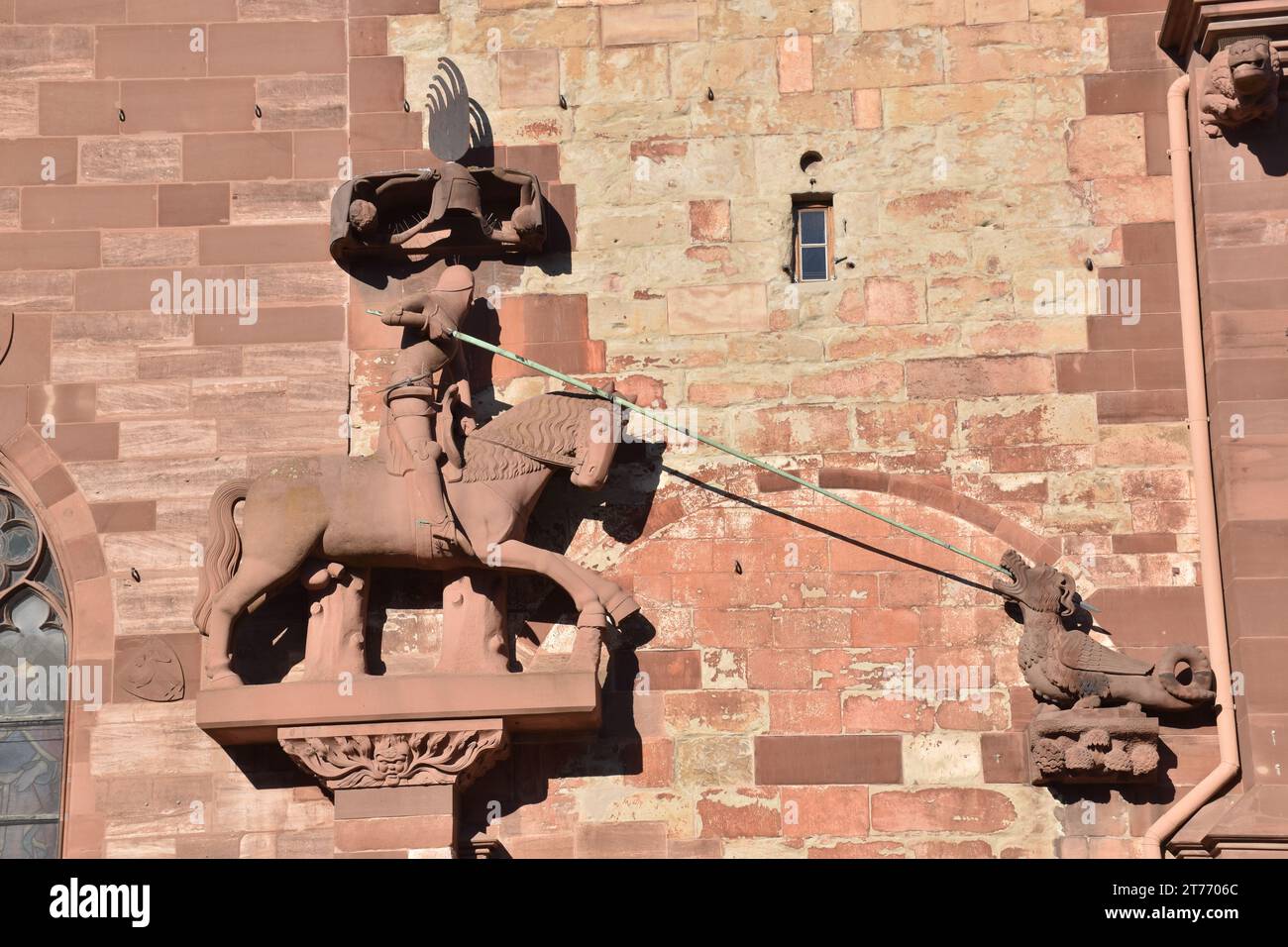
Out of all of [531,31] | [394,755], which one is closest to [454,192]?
[531,31]

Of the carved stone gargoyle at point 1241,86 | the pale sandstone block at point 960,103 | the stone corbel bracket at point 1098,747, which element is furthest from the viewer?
the pale sandstone block at point 960,103

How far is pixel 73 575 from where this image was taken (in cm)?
1285

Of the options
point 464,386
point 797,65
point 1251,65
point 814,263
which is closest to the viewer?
point 1251,65

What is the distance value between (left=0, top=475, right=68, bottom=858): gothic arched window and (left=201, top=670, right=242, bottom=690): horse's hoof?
3.70ft

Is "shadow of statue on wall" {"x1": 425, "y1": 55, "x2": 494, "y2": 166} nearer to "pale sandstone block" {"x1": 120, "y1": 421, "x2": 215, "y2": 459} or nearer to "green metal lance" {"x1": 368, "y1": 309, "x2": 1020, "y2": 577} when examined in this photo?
"green metal lance" {"x1": 368, "y1": 309, "x2": 1020, "y2": 577}

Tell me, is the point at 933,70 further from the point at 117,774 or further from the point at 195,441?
the point at 117,774

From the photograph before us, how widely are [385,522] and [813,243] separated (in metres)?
2.98

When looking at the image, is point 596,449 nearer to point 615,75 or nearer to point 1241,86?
point 615,75

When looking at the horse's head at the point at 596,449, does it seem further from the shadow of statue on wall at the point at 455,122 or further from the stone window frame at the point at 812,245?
the shadow of statue on wall at the point at 455,122

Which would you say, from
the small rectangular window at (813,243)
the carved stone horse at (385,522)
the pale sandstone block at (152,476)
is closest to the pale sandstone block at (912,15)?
the small rectangular window at (813,243)

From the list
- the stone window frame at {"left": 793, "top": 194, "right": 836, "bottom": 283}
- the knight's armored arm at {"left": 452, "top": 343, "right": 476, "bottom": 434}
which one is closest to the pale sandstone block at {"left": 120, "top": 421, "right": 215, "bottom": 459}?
the knight's armored arm at {"left": 452, "top": 343, "right": 476, "bottom": 434}

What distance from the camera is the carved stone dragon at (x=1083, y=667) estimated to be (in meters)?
12.1

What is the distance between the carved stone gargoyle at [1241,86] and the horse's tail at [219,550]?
5675 mm
